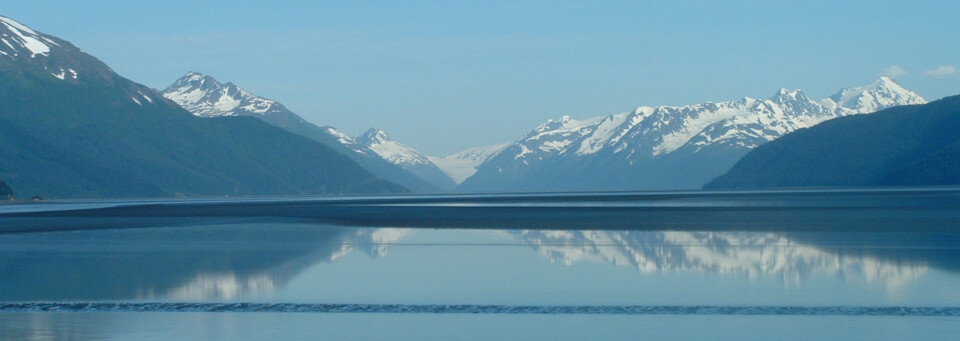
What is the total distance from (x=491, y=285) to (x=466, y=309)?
5480mm

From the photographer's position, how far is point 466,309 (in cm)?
2856

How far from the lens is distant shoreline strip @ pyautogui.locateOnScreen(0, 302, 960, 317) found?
27.2 meters

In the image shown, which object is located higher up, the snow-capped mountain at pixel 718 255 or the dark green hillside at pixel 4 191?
the dark green hillside at pixel 4 191

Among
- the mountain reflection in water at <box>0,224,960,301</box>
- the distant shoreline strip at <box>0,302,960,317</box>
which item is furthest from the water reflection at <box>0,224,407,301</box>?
the distant shoreline strip at <box>0,302,960,317</box>

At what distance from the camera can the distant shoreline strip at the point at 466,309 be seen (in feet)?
89.1

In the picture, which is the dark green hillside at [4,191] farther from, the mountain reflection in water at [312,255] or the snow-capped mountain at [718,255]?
the snow-capped mountain at [718,255]

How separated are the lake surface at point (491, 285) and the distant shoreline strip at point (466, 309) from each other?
0.23 ft

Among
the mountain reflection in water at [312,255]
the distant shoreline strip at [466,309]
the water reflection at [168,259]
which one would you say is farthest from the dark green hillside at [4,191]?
the distant shoreline strip at [466,309]

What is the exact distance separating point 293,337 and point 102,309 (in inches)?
278

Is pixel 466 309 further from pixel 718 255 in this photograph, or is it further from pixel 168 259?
pixel 168 259

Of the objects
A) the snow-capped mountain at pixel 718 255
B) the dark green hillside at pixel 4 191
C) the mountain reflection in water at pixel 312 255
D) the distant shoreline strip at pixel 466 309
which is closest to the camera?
the distant shoreline strip at pixel 466 309

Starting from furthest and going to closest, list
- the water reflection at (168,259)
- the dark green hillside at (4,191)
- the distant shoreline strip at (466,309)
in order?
the dark green hillside at (4,191) < the water reflection at (168,259) < the distant shoreline strip at (466,309)

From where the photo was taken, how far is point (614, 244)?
168 feet

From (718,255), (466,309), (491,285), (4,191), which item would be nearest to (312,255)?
(491,285)
